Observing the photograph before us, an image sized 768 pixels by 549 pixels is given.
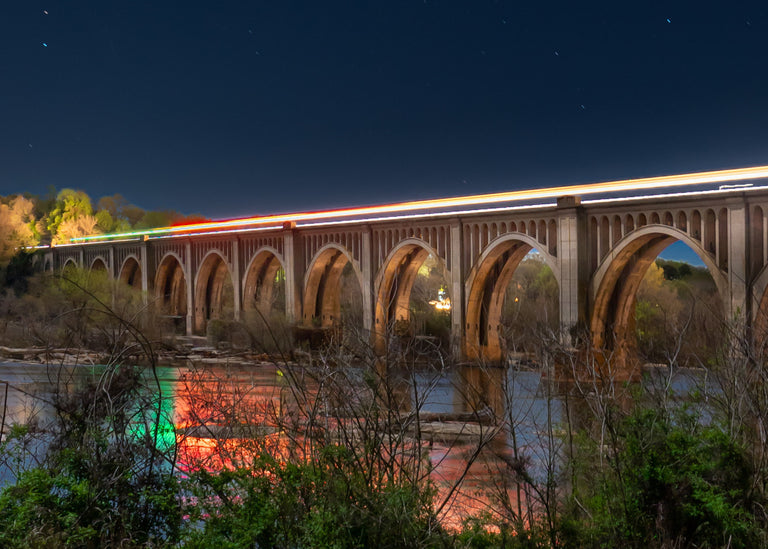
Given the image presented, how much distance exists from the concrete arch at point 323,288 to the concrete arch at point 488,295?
1092cm

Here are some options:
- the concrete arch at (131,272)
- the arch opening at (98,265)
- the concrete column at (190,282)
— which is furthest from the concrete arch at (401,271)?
the arch opening at (98,265)

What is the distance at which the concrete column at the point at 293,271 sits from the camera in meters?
46.2

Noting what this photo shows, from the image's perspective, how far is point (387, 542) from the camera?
8.66 metres

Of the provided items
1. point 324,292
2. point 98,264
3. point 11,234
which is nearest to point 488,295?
point 324,292

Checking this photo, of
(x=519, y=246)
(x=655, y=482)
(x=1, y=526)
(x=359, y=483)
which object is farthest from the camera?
(x=519, y=246)

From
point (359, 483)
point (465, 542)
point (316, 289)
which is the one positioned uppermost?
point (316, 289)

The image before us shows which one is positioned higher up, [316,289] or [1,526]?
[316,289]

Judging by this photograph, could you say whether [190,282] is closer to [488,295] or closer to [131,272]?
[131,272]

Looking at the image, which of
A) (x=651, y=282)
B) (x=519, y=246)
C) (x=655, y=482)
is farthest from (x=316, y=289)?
(x=655, y=482)

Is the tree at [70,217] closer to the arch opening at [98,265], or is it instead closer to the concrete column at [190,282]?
the arch opening at [98,265]

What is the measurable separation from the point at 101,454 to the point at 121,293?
1867 inches

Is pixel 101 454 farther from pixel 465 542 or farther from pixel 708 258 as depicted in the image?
pixel 708 258

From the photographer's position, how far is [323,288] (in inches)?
1848

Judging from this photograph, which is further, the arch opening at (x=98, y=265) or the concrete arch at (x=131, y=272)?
the arch opening at (x=98, y=265)
